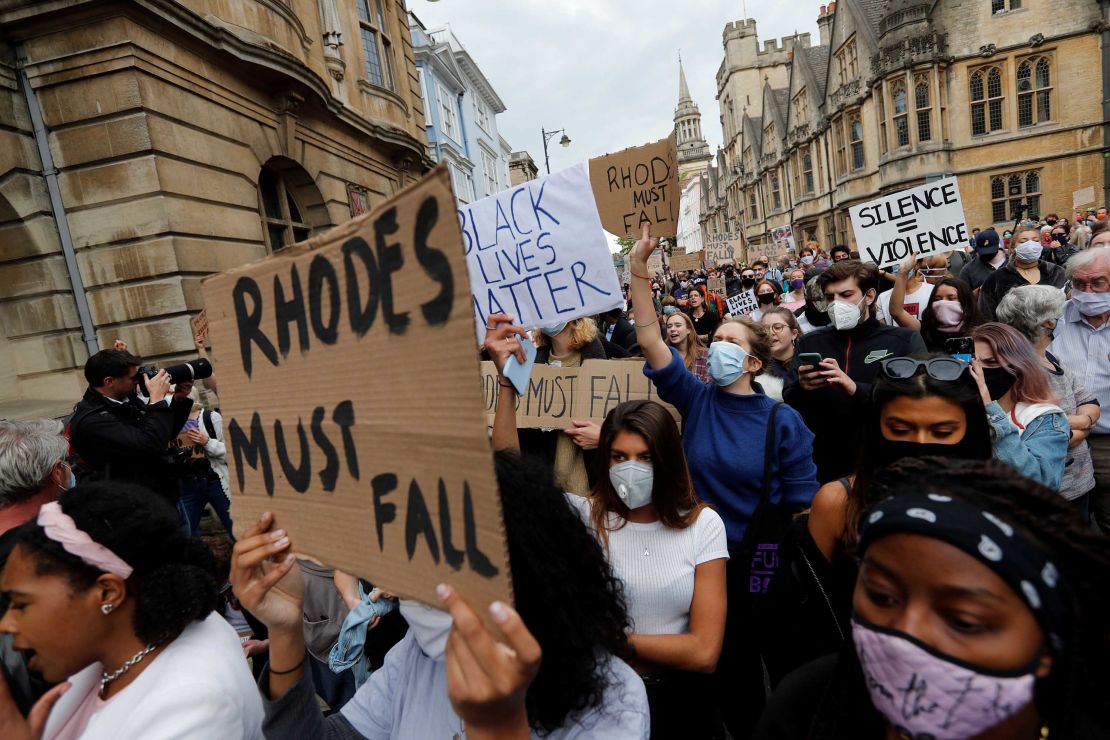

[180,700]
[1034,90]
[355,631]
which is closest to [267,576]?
[180,700]

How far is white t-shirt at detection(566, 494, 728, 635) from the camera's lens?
205 centimetres

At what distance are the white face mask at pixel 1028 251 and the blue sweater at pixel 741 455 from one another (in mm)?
4982

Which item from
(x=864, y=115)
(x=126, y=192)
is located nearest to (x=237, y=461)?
(x=126, y=192)

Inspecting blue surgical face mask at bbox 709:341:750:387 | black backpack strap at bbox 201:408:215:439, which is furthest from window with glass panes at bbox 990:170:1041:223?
black backpack strap at bbox 201:408:215:439

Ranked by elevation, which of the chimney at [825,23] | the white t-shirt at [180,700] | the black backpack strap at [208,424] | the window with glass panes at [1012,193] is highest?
the chimney at [825,23]

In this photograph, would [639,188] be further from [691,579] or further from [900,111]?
[900,111]

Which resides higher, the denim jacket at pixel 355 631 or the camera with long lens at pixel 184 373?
the camera with long lens at pixel 184 373

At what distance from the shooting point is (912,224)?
5391 mm

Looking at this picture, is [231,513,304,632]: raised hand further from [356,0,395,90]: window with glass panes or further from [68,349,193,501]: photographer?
[356,0,395,90]: window with glass panes

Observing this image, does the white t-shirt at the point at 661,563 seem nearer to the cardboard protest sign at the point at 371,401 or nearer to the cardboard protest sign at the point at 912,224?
the cardboard protest sign at the point at 371,401

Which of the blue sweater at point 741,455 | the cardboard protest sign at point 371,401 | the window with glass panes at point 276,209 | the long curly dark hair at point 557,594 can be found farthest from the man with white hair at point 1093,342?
the window with glass panes at point 276,209

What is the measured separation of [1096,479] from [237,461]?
160 inches

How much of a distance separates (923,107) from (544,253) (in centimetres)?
3392

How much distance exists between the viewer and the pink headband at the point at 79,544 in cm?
148
